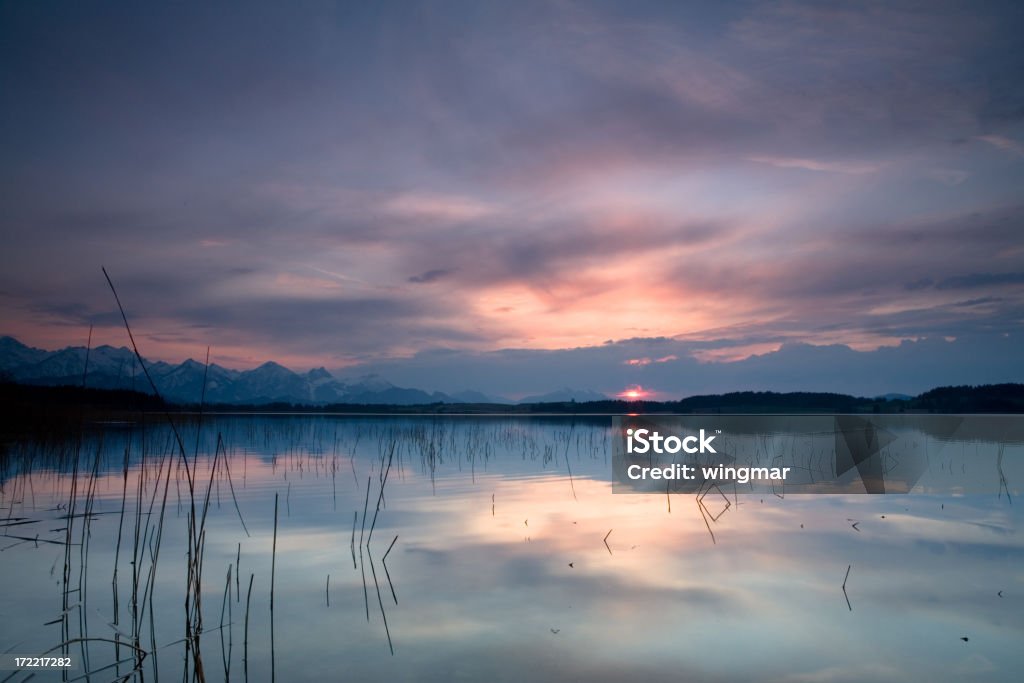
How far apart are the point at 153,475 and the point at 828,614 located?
15.4 m

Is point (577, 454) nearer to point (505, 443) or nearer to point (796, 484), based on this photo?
point (505, 443)

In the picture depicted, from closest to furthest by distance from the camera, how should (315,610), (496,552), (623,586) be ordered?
(315,610) → (623,586) → (496,552)

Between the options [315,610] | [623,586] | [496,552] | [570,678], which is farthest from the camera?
[496,552]

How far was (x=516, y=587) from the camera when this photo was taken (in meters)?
7.54

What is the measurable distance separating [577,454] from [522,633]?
19023mm

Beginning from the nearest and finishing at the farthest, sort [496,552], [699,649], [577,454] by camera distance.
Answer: [699,649]
[496,552]
[577,454]

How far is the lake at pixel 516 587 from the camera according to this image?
5.53 meters

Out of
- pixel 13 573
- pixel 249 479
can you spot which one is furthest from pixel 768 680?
pixel 249 479

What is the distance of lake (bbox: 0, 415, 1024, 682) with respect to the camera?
553 cm

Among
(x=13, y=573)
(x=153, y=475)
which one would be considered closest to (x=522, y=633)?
(x=13, y=573)

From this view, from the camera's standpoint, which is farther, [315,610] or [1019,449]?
[1019,449]

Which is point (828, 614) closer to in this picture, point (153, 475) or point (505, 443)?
point (153, 475)

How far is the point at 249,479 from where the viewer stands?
55.6ft

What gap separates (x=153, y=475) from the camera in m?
16.3
